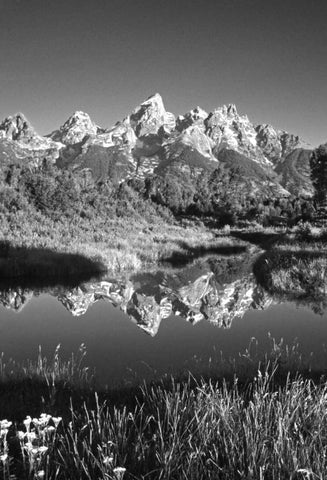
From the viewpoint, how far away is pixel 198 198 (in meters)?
88.3

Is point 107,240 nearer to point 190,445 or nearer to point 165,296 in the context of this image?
point 165,296

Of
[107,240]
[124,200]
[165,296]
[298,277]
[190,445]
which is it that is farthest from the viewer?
[124,200]

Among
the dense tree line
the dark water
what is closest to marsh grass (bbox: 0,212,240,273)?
the dense tree line

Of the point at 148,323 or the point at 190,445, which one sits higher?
the point at 190,445

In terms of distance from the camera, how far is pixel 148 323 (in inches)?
643

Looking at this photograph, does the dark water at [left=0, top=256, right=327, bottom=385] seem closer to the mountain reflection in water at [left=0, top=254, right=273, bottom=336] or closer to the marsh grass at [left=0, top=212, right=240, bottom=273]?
the mountain reflection in water at [left=0, top=254, right=273, bottom=336]

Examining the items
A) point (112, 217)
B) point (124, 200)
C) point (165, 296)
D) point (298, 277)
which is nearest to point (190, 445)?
point (165, 296)

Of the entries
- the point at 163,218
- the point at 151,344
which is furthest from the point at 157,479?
the point at 163,218

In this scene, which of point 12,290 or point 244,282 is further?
point 244,282

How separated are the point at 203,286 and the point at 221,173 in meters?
99.5

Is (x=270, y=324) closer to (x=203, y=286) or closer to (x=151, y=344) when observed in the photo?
(x=151, y=344)

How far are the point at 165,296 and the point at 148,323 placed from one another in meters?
5.41

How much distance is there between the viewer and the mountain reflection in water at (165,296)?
17734mm

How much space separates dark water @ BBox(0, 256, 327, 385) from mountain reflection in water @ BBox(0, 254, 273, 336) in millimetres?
46
